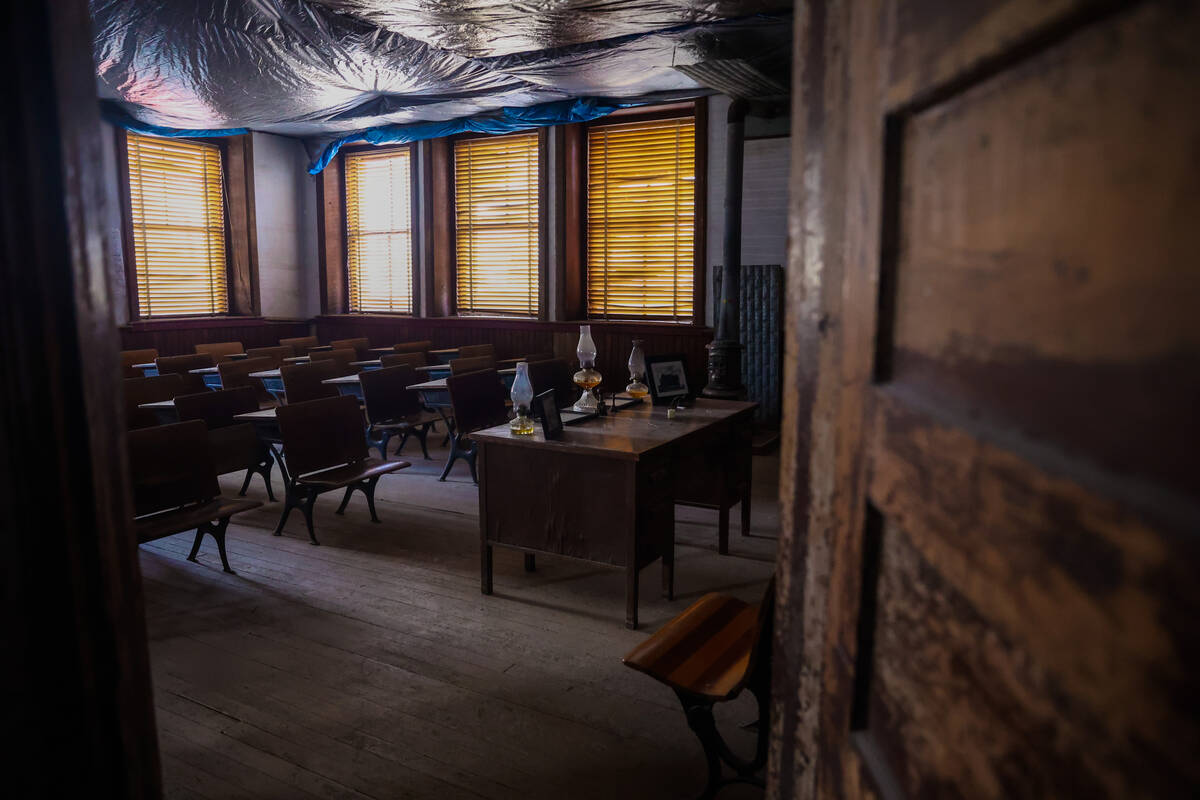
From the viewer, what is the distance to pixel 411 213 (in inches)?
A: 364

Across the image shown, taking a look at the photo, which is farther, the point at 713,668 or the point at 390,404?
the point at 390,404

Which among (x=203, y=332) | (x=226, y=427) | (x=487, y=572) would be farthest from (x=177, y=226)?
(x=487, y=572)

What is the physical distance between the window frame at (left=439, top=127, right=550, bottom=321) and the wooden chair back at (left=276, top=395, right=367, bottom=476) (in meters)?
4.13

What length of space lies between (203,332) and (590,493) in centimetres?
729

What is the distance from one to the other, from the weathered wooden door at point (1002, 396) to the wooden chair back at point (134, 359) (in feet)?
25.2

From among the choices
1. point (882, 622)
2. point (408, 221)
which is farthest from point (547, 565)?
point (408, 221)

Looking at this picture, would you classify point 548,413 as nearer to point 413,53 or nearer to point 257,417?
point 257,417

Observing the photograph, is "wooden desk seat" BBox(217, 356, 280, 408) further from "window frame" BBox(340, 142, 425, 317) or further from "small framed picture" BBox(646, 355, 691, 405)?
"small framed picture" BBox(646, 355, 691, 405)

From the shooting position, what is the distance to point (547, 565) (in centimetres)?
396

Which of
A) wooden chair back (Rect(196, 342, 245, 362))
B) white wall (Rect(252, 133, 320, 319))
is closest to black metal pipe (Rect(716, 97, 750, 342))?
wooden chair back (Rect(196, 342, 245, 362))

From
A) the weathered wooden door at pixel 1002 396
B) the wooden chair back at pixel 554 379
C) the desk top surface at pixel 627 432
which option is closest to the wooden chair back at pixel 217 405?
the wooden chair back at pixel 554 379

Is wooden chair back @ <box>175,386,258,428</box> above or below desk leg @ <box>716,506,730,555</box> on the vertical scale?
above

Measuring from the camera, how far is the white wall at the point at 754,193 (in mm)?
7121

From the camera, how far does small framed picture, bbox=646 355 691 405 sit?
416 cm
